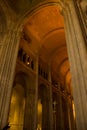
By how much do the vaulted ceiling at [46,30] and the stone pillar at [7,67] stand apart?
2258 mm

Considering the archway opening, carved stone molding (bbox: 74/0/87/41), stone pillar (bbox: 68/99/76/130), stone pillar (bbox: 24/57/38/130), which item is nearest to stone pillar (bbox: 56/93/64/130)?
stone pillar (bbox: 68/99/76/130)

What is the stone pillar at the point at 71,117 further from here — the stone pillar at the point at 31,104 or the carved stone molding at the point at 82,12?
the carved stone molding at the point at 82,12

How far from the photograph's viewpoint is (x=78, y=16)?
6.05m

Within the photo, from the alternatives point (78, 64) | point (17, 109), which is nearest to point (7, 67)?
point (78, 64)

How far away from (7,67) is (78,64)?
14.1 feet

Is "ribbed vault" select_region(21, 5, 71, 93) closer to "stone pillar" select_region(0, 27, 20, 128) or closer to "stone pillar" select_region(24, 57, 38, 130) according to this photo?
"stone pillar" select_region(0, 27, 20, 128)

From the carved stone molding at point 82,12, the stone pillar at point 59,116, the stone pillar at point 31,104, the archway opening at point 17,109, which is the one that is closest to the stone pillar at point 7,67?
the stone pillar at point 31,104

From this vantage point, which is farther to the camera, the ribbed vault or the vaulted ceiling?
the ribbed vault

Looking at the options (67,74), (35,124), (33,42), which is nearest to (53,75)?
(67,74)

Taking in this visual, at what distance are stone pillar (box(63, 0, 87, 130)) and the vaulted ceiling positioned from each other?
2.71 meters

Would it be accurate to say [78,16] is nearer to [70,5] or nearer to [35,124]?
[70,5]

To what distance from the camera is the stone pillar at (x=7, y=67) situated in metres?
6.10

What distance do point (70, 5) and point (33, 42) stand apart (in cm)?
638

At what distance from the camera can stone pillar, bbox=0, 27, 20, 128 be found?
6.10m
